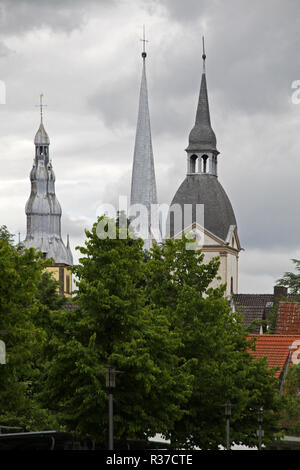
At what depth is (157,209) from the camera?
12650 centimetres

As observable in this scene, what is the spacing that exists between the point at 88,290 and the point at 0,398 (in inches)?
174

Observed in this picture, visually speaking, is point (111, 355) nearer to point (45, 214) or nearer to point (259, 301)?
point (259, 301)

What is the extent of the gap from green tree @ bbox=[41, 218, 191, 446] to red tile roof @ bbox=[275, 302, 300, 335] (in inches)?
1672

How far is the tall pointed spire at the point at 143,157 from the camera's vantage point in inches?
5187

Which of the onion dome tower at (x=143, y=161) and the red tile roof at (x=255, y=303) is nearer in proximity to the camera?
the red tile roof at (x=255, y=303)

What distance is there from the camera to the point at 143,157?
437ft

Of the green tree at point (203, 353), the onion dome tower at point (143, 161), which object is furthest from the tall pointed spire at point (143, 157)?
the green tree at point (203, 353)

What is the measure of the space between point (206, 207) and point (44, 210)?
60.7 m

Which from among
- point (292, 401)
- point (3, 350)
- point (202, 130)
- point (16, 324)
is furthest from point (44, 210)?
point (3, 350)

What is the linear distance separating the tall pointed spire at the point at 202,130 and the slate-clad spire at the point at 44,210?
173 ft

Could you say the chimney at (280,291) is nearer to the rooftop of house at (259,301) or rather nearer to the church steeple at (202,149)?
the rooftop of house at (259,301)

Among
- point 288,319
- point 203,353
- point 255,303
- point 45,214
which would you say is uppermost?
point 45,214

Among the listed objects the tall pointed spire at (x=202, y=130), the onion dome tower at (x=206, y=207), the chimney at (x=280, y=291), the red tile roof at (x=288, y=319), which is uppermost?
the tall pointed spire at (x=202, y=130)
